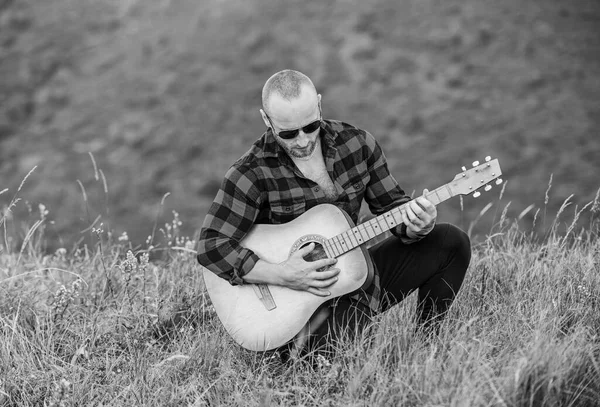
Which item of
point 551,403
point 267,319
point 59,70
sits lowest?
point 551,403

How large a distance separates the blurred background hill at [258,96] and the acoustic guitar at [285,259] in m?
6.30

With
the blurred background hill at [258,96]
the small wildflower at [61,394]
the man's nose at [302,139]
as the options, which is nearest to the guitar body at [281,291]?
the man's nose at [302,139]

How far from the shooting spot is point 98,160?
475 inches

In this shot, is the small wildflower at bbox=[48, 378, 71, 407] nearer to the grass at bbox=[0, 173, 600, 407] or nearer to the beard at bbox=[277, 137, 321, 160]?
the grass at bbox=[0, 173, 600, 407]

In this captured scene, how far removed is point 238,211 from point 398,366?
843 millimetres

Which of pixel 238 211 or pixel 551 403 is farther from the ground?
pixel 238 211

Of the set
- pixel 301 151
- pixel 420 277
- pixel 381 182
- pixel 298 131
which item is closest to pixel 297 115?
pixel 298 131

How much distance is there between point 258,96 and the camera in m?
11.4

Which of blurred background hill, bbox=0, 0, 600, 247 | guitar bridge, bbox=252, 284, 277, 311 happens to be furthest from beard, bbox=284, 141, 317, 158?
blurred background hill, bbox=0, 0, 600, 247

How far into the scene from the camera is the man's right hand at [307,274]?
3010 millimetres

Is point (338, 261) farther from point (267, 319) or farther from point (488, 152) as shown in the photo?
point (488, 152)

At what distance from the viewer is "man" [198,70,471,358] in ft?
9.89

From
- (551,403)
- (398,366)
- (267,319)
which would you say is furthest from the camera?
(267,319)

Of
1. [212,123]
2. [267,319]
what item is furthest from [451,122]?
[267,319]
